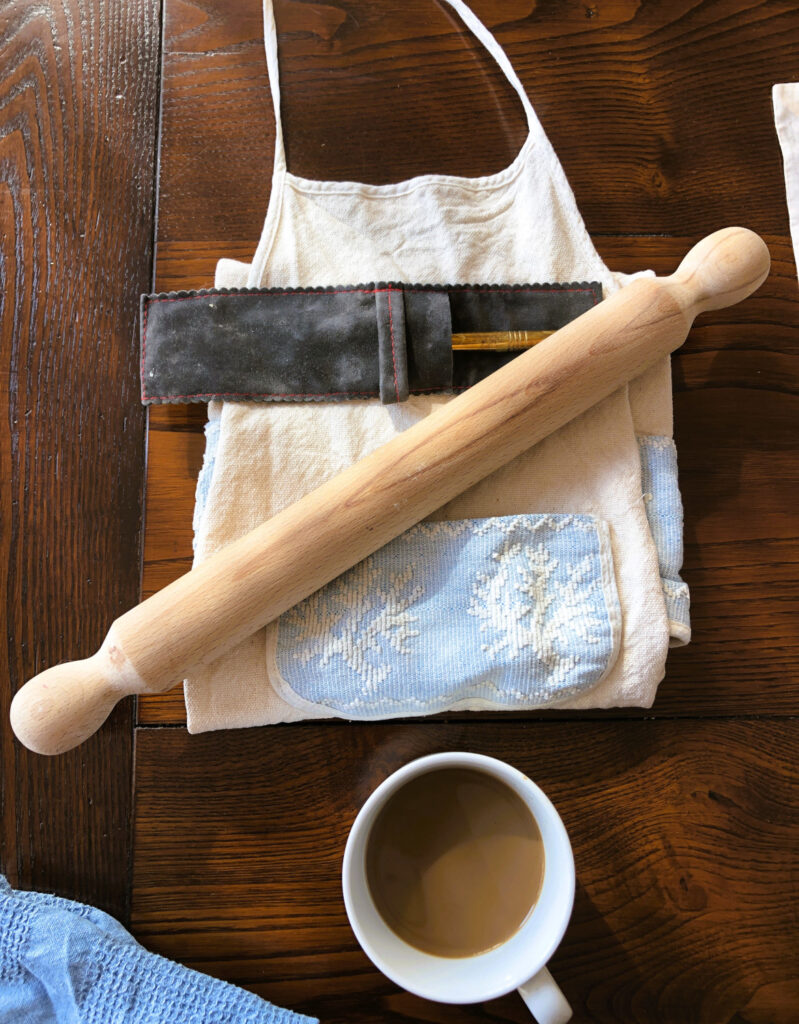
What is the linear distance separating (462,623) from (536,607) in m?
0.05

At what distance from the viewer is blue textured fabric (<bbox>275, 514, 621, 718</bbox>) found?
0.53 metres

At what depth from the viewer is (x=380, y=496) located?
503 millimetres

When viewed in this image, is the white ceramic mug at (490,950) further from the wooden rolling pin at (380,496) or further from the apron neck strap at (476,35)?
the apron neck strap at (476,35)

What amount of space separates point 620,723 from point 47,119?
660 millimetres

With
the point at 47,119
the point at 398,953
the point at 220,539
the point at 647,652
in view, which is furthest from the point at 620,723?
the point at 47,119

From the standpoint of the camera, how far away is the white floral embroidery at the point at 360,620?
53 cm

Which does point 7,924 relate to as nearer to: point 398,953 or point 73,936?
point 73,936

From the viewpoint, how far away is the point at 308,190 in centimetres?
60

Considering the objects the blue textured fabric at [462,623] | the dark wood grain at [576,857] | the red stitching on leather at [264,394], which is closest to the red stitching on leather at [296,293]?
the red stitching on leather at [264,394]

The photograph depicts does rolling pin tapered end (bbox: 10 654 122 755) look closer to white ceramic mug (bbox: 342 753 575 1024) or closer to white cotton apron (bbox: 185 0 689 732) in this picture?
white cotton apron (bbox: 185 0 689 732)

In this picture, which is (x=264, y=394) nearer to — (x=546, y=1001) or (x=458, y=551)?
(x=458, y=551)

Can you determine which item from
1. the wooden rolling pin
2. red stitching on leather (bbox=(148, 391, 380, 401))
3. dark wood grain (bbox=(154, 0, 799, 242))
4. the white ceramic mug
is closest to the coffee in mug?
the white ceramic mug

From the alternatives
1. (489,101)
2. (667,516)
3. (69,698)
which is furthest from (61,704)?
(489,101)

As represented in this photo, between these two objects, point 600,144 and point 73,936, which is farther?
point 600,144
